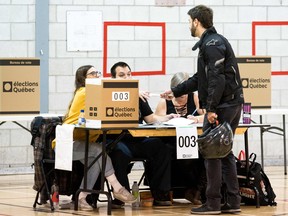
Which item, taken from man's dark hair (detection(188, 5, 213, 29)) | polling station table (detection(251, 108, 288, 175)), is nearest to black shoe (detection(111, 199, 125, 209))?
man's dark hair (detection(188, 5, 213, 29))

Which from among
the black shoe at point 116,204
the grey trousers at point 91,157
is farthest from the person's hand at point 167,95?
the black shoe at point 116,204

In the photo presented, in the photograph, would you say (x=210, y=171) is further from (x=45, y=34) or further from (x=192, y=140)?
(x=45, y=34)

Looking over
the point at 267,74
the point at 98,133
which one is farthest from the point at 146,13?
the point at 98,133

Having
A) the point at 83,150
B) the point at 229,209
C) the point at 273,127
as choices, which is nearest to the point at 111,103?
the point at 83,150

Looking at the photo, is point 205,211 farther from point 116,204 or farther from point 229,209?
point 116,204

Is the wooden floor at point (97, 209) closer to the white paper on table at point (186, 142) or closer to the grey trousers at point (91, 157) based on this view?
the grey trousers at point (91, 157)

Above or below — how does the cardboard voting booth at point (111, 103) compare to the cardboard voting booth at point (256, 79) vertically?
below

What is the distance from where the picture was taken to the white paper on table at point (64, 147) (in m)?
6.83

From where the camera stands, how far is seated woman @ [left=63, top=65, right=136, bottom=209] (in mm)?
6938

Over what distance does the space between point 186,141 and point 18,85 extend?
A: 2.87 metres

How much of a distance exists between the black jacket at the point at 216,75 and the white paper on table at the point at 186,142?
424 mm

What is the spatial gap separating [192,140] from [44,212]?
133 centimetres

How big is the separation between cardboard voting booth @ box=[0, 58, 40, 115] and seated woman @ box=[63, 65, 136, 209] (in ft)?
6.89

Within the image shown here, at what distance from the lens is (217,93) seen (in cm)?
645
